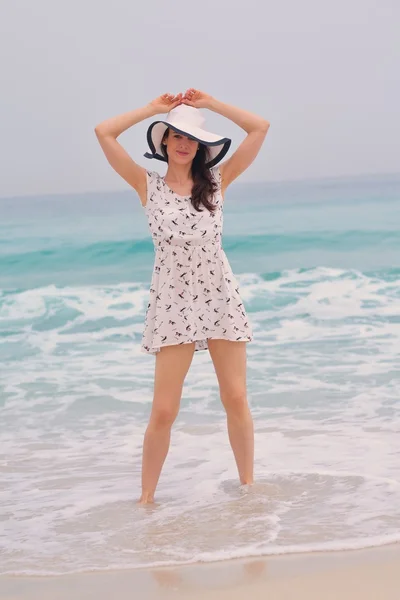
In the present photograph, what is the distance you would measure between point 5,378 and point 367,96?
1104cm

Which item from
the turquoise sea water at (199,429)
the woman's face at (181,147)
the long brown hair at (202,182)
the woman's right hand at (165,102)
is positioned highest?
the woman's right hand at (165,102)

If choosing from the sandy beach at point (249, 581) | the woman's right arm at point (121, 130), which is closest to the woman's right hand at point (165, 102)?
the woman's right arm at point (121, 130)

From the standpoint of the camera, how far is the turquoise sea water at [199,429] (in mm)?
2975

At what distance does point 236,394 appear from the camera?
328cm

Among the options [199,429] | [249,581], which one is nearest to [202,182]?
[249,581]

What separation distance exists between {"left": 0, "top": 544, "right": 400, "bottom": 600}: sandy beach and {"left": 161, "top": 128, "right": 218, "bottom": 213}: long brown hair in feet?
3.51

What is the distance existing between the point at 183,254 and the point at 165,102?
488mm

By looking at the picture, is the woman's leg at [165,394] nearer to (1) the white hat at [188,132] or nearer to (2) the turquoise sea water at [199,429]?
(2) the turquoise sea water at [199,429]

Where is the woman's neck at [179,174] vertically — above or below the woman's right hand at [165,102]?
below

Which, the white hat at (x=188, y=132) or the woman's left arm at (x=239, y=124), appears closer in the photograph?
the white hat at (x=188, y=132)

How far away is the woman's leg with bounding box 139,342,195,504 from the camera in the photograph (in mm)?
3191

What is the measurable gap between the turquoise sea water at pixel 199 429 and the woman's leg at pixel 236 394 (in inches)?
4.3

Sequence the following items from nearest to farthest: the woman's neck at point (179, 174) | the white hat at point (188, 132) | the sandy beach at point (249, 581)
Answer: the sandy beach at point (249, 581) < the white hat at point (188, 132) < the woman's neck at point (179, 174)

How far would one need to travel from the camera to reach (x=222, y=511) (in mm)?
3168
